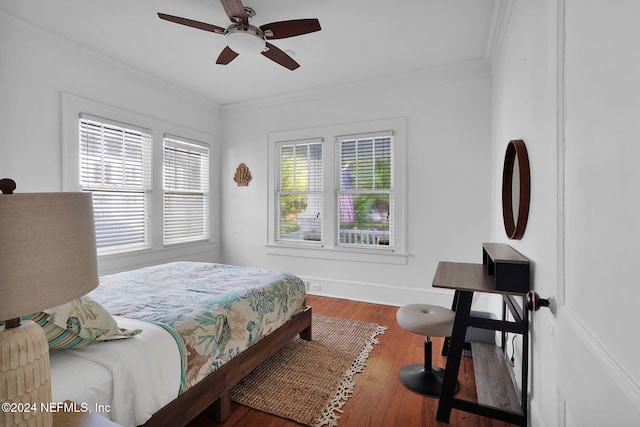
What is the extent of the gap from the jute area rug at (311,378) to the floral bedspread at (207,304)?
0.32m

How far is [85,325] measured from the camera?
49.9 inches

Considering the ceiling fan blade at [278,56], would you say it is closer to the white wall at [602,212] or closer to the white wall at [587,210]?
the white wall at [587,210]

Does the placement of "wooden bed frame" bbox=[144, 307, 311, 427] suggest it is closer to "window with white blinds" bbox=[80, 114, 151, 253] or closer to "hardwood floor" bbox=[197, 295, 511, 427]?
"hardwood floor" bbox=[197, 295, 511, 427]

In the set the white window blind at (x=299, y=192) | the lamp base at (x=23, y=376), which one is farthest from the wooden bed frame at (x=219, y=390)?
the white window blind at (x=299, y=192)

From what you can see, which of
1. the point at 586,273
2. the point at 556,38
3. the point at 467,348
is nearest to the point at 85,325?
the point at 586,273

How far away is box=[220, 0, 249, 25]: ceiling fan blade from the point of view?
1963 millimetres

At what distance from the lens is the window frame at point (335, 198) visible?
3791 mm

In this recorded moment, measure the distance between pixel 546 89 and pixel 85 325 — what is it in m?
2.22

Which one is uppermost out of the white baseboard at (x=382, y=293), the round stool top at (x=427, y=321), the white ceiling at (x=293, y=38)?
the white ceiling at (x=293, y=38)

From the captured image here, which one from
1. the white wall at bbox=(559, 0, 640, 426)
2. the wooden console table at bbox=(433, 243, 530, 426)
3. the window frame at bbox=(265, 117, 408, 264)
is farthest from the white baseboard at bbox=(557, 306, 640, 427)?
the window frame at bbox=(265, 117, 408, 264)

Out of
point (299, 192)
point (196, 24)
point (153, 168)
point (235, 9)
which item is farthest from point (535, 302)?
point (153, 168)

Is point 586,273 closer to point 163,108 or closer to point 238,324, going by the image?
point 238,324

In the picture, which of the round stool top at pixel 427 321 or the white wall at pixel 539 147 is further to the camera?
the round stool top at pixel 427 321

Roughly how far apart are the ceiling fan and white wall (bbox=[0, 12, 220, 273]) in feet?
5.37
